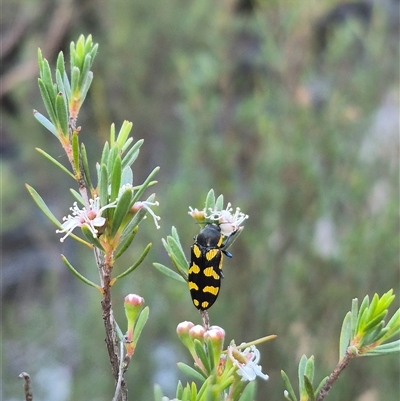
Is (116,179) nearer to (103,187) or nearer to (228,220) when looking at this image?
(103,187)

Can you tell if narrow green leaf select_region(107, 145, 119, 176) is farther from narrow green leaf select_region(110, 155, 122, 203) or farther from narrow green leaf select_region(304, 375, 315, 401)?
narrow green leaf select_region(304, 375, 315, 401)

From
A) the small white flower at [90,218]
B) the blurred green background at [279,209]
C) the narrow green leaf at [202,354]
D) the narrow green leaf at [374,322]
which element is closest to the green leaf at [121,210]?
the small white flower at [90,218]

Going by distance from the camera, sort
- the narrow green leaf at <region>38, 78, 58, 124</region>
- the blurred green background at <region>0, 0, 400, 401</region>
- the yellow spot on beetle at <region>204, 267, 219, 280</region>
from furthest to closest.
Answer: the blurred green background at <region>0, 0, 400, 401</region> → the yellow spot on beetle at <region>204, 267, 219, 280</region> → the narrow green leaf at <region>38, 78, 58, 124</region>

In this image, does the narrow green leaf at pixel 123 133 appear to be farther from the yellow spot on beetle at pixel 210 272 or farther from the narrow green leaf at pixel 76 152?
the yellow spot on beetle at pixel 210 272

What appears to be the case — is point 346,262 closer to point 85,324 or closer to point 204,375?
point 85,324

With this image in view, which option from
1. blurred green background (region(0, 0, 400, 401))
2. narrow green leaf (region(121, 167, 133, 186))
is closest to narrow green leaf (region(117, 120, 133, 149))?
narrow green leaf (region(121, 167, 133, 186))
